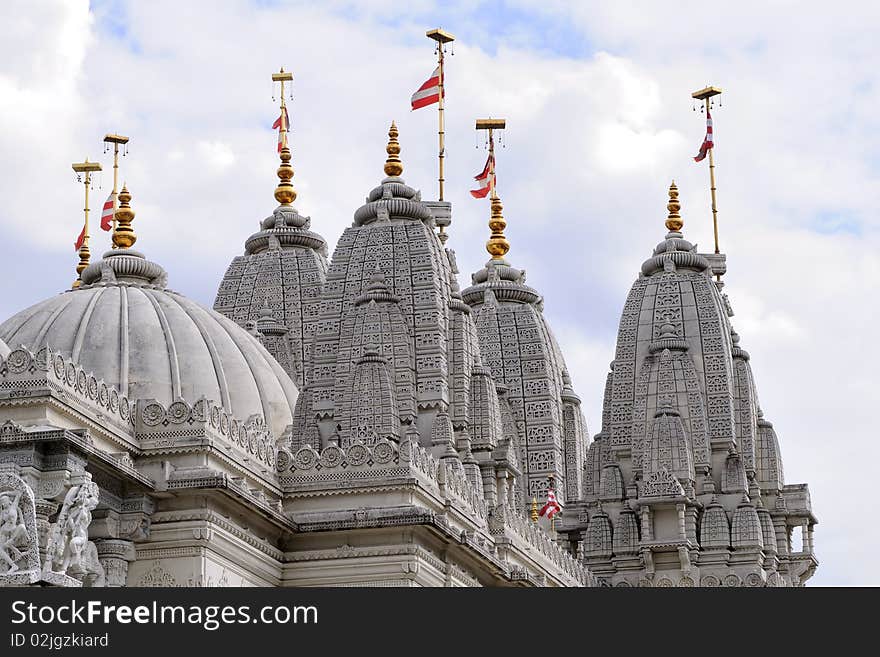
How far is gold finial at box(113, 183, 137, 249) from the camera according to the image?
1662 inches

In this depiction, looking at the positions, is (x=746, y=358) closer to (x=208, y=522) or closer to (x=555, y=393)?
(x=555, y=393)

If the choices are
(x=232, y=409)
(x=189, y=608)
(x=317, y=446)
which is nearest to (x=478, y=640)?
(x=189, y=608)

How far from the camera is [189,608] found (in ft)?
72.8

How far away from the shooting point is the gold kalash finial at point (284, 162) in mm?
58625

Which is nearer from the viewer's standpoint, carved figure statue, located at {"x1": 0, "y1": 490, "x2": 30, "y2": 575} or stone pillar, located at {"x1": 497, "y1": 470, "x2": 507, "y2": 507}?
carved figure statue, located at {"x1": 0, "y1": 490, "x2": 30, "y2": 575}

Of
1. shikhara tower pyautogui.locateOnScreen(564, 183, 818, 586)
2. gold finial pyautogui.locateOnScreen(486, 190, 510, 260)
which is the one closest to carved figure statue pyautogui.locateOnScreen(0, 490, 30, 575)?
shikhara tower pyautogui.locateOnScreen(564, 183, 818, 586)

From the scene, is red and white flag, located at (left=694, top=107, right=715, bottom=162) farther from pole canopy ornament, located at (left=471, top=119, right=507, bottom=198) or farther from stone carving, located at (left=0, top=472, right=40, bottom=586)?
stone carving, located at (left=0, top=472, right=40, bottom=586)

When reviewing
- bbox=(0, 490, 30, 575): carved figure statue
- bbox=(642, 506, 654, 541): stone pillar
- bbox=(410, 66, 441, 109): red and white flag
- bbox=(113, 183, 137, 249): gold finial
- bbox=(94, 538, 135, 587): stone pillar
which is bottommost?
bbox=(0, 490, 30, 575): carved figure statue

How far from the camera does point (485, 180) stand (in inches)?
2217

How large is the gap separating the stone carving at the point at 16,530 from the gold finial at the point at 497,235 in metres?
32.3

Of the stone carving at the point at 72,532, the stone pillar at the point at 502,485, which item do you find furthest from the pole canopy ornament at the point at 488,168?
the stone carving at the point at 72,532

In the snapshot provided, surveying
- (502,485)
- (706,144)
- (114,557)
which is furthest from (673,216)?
(114,557)

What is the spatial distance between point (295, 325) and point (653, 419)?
9.55 m

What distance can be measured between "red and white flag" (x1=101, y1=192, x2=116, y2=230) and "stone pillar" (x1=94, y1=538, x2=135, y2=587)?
16.7 metres
